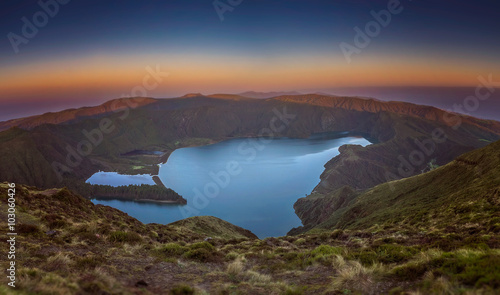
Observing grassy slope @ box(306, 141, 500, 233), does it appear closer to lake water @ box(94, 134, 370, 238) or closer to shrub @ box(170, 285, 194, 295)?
shrub @ box(170, 285, 194, 295)

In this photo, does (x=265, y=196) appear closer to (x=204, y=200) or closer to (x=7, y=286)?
(x=204, y=200)

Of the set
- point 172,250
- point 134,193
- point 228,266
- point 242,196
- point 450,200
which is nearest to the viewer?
point 228,266

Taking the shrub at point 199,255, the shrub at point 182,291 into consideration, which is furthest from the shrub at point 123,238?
the shrub at point 182,291

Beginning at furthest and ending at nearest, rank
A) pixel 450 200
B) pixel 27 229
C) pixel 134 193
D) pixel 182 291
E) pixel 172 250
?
pixel 134 193
pixel 450 200
pixel 172 250
pixel 27 229
pixel 182 291

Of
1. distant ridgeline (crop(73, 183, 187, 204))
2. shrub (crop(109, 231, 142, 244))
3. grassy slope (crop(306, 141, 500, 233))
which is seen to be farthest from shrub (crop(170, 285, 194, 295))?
distant ridgeline (crop(73, 183, 187, 204))

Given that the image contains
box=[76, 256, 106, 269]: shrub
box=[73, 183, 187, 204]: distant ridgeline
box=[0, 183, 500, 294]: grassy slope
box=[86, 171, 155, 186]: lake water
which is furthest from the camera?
box=[86, 171, 155, 186]: lake water

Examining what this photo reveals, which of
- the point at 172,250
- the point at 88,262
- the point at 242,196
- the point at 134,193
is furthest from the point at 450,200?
the point at 134,193

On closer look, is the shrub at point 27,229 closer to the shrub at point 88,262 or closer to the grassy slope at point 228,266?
the grassy slope at point 228,266

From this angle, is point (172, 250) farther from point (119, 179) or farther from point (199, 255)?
point (119, 179)
